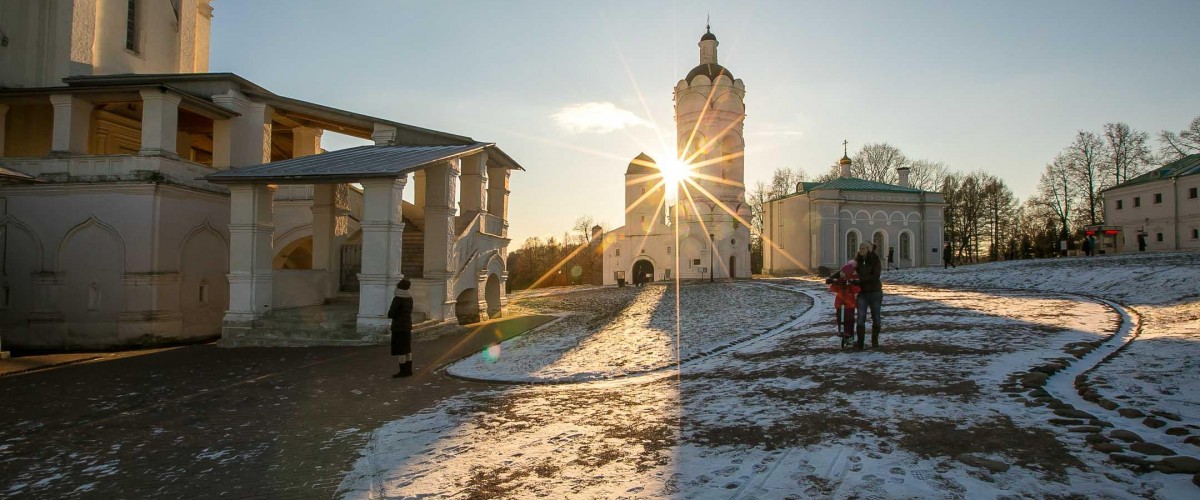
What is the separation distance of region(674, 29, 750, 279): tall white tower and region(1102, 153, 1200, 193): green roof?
25.1m

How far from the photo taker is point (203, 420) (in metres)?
6.92

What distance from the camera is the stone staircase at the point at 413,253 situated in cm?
1820

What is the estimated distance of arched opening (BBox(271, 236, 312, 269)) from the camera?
2186 centimetres

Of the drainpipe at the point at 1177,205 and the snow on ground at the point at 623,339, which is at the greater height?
the drainpipe at the point at 1177,205

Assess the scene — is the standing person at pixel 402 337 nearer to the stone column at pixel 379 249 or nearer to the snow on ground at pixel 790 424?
the snow on ground at pixel 790 424

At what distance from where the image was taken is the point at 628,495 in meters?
4.18

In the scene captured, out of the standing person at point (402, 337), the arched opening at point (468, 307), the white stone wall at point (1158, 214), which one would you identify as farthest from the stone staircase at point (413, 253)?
the white stone wall at point (1158, 214)

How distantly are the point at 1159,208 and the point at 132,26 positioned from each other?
53.2 m

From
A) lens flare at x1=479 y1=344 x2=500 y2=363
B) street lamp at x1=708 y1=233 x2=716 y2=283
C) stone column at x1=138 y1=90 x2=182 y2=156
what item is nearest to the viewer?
lens flare at x1=479 y1=344 x2=500 y2=363

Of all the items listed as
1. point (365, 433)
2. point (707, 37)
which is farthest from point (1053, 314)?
point (707, 37)

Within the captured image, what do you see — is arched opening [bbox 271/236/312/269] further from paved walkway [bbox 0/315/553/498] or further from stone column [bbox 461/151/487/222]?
paved walkway [bbox 0/315/553/498]

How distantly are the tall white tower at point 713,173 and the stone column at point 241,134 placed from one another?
87.1 ft

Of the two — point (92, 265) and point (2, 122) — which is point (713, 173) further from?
point (2, 122)

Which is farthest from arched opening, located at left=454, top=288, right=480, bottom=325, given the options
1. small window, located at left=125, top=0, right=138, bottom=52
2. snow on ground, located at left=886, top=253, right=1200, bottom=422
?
snow on ground, located at left=886, top=253, right=1200, bottom=422
